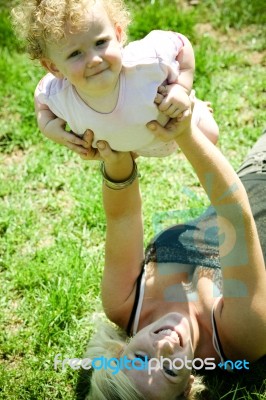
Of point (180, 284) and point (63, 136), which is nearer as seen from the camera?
point (63, 136)

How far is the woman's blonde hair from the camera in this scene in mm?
Answer: 2217

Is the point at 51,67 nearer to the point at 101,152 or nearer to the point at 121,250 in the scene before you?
the point at 101,152

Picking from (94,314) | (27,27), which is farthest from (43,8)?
(94,314)

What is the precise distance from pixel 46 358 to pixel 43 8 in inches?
65.0

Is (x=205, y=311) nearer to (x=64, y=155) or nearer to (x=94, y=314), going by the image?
(x=94, y=314)

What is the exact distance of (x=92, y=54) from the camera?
76.0 inches

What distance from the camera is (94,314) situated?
2.97 m

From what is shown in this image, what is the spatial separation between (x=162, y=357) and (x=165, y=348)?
0.03 m

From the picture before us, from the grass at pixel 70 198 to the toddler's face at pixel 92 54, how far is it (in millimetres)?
1364

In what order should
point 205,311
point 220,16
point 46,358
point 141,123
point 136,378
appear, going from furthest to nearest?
point 220,16
point 46,358
point 205,311
point 136,378
point 141,123

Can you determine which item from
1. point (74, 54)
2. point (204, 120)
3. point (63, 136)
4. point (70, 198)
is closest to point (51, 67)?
point (74, 54)

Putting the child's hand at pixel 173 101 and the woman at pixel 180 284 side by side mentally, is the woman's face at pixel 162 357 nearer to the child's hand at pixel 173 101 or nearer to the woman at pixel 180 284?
the woman at pixel 180 284

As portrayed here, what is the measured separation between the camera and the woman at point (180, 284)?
7.39ft

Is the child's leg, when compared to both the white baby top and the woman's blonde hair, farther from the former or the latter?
the woman's blonde hair
